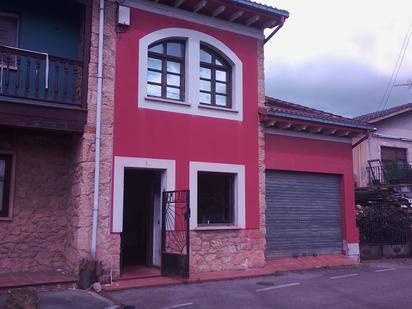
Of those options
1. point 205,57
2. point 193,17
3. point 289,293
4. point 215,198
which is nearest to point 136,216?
point 215,198

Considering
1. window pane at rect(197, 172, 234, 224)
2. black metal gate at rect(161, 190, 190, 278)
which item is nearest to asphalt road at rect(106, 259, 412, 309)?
black metal gate at rect(161, 190, 190, 278)

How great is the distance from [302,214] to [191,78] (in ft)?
17.0

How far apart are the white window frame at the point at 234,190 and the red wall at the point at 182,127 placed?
5.1 inches

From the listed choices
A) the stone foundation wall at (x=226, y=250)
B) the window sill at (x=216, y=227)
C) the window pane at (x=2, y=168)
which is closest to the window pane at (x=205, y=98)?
the window sill at (x=216, y=227)

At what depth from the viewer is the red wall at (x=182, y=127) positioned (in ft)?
35.9

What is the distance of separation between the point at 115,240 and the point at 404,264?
911 cm

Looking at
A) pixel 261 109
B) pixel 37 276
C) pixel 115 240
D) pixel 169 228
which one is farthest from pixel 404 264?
pixel 37 276

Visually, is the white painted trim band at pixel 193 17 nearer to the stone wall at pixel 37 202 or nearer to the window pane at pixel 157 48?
the window pane at pixel 157 48

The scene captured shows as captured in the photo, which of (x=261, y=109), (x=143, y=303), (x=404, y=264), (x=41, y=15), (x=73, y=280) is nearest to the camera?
(x=143, y=303)

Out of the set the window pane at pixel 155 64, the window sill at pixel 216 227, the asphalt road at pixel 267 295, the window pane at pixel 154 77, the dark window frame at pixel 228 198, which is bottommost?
the asphalt road at pixel 267 295

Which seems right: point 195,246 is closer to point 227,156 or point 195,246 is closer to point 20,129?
point 227,156

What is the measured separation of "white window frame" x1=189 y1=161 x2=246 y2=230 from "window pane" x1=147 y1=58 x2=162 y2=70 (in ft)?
8.10

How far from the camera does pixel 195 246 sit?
11.5 meters

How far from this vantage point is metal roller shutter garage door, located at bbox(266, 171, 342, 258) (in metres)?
13.4
